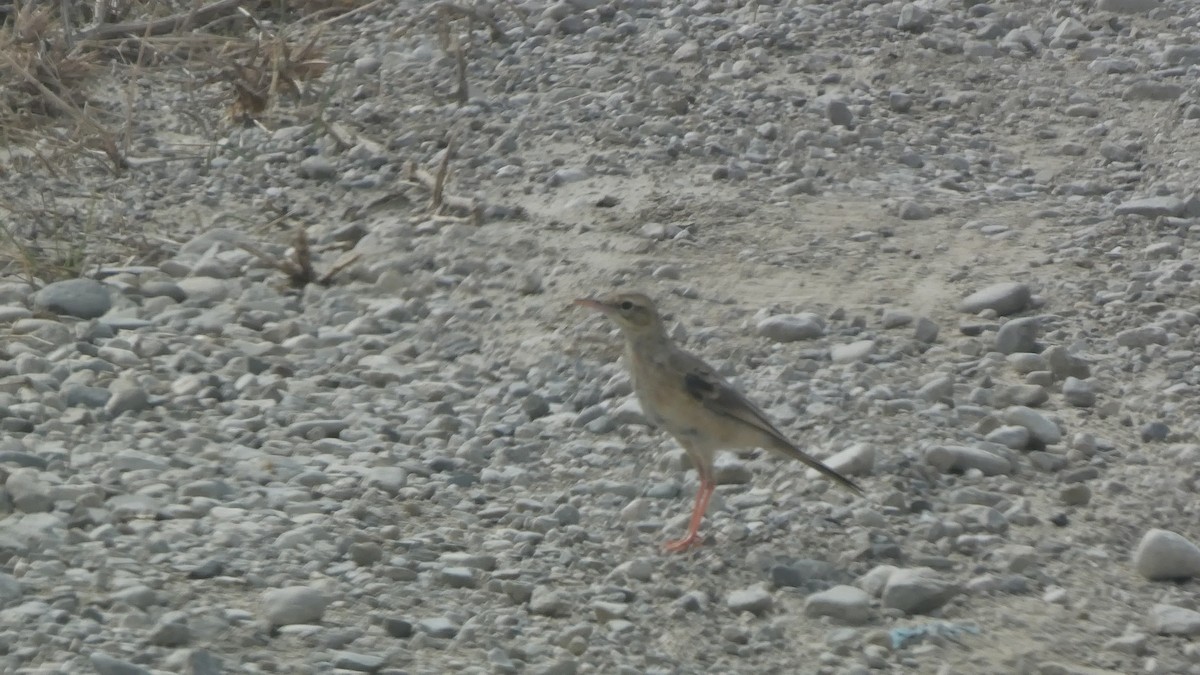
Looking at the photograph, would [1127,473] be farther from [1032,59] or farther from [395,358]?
[1032,59]

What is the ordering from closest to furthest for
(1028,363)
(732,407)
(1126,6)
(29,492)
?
(29,492) < (732,407) < (1028,363) < (1126,6)

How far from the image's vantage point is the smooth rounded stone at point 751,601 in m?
4.61

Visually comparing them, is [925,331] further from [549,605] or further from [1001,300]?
[549,605]

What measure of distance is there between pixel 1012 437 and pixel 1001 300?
1.16 m

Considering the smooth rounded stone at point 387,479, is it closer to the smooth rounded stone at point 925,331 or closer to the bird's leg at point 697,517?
the bird's leg at point 697,517

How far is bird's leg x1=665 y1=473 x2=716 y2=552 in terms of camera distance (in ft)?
16.1

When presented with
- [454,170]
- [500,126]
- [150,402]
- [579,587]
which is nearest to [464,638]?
[579,587]

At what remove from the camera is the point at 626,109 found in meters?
8.72

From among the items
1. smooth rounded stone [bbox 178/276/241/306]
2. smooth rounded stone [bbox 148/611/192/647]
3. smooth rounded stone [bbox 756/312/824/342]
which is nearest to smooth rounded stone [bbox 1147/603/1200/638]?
smooth rounded stone [bbox 756/312/824/342]

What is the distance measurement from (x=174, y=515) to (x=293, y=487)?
0.43m

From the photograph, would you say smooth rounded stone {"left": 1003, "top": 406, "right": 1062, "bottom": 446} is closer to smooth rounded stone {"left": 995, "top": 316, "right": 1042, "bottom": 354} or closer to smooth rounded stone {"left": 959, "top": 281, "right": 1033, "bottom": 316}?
smooth rounded stone {"left": 995, "top": 316, "right": 1042, "bottom": 354}

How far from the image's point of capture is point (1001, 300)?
6.51 m

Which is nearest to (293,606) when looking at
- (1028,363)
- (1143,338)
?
(1028,363)

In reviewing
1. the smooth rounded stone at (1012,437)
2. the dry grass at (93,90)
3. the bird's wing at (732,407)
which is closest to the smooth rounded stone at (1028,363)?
the smooth rounded stone at (1012,437)
